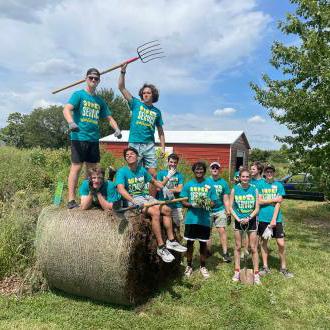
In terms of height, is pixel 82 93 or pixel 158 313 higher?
pixel 82 93

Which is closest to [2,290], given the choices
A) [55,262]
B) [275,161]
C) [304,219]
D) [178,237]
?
[55,262]

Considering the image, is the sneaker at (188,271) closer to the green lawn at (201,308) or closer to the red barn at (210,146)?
the green lawn at (201,308)

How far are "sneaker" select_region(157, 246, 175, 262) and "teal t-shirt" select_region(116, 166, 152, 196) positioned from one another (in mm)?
806

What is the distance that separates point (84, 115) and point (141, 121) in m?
0.87

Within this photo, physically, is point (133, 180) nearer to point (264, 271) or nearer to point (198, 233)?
point (198, 233)

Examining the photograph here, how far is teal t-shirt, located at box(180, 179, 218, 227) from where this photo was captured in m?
6.16

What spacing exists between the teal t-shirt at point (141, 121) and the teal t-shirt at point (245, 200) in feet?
5.39

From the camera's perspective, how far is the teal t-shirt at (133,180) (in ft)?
17.6

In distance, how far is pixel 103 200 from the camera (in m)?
5.41

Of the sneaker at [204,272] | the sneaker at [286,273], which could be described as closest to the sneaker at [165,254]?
the sneaker at [204,272]

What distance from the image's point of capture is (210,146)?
27.4 meters

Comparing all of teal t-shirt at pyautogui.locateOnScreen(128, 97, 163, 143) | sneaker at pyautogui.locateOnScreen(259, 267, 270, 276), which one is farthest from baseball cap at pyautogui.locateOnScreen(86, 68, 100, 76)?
sneaker at pyautogui.locateOnScreen(259, 267, 270, 276)

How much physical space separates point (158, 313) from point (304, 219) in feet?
30.2

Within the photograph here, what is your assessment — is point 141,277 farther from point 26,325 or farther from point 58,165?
point 58,165
